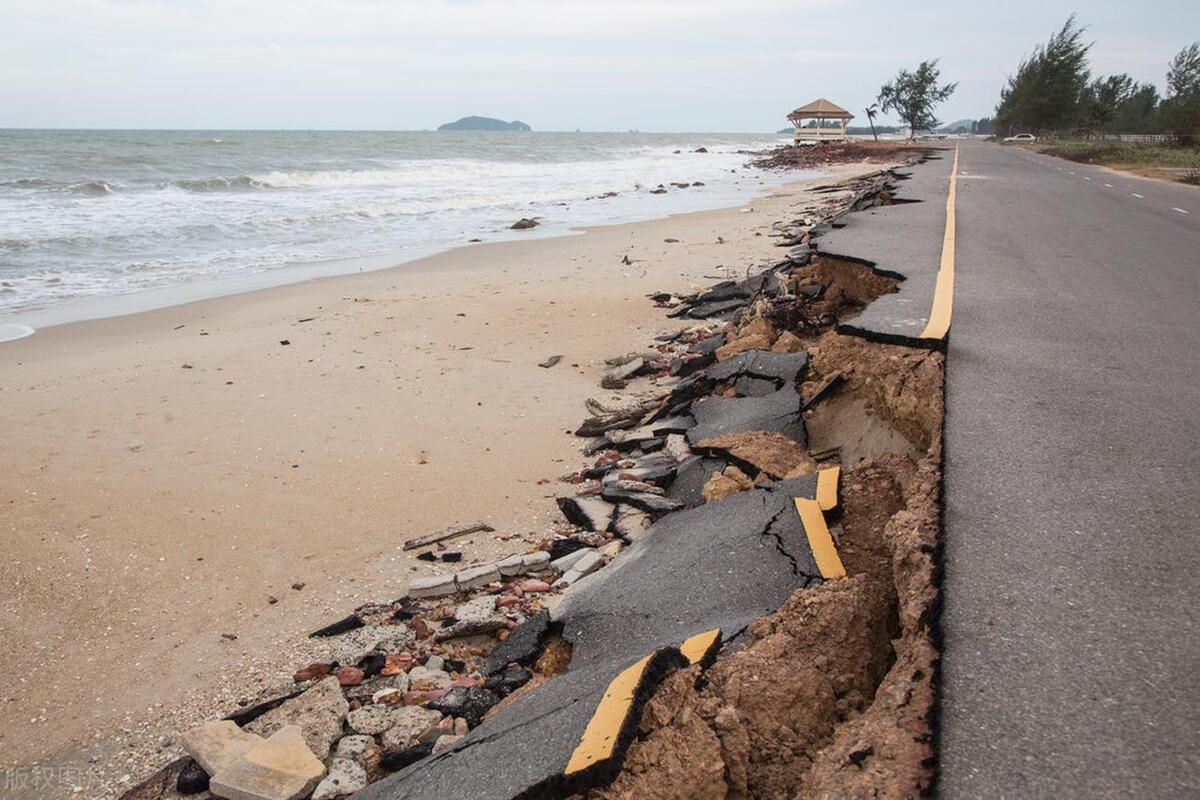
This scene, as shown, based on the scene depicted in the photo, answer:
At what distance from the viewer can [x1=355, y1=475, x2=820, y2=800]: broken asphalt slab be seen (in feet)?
7.06

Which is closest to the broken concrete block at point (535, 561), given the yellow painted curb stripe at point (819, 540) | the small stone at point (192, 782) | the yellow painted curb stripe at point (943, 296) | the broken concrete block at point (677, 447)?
the broken concrete block at point (677, 447)

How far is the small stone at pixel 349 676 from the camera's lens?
11.0 feet

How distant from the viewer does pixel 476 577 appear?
13.2ft

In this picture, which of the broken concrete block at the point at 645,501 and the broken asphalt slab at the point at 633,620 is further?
the broken concrete block at the point at 645,501

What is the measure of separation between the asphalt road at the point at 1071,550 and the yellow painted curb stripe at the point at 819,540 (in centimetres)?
46

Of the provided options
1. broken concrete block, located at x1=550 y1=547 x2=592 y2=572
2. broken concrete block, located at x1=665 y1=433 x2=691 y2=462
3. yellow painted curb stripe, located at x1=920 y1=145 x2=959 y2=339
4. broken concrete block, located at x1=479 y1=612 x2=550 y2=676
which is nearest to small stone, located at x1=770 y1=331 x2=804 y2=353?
yellow painted curb stripe, located at x1=920 y1=145 x2=959 y2=339

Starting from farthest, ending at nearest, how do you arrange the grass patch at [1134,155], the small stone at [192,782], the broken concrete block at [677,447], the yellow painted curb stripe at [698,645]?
the grass patch at [1134,155], the broken concrete block at [677,447], the small stone at [192,782], the yellow painted curb stripe at [698,645]

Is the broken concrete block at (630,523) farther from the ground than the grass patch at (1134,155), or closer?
closer

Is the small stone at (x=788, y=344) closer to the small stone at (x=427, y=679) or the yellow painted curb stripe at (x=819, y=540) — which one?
the yellow painted curb stripe at (x=819, y=540)

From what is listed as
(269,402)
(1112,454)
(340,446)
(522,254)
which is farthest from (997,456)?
(522,254)

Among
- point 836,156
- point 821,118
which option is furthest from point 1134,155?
point 821,118

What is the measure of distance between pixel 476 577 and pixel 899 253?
20.9 feet

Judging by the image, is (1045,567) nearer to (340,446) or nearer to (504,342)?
(340,446)

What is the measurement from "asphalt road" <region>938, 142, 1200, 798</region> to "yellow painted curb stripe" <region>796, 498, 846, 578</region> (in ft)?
1.50
